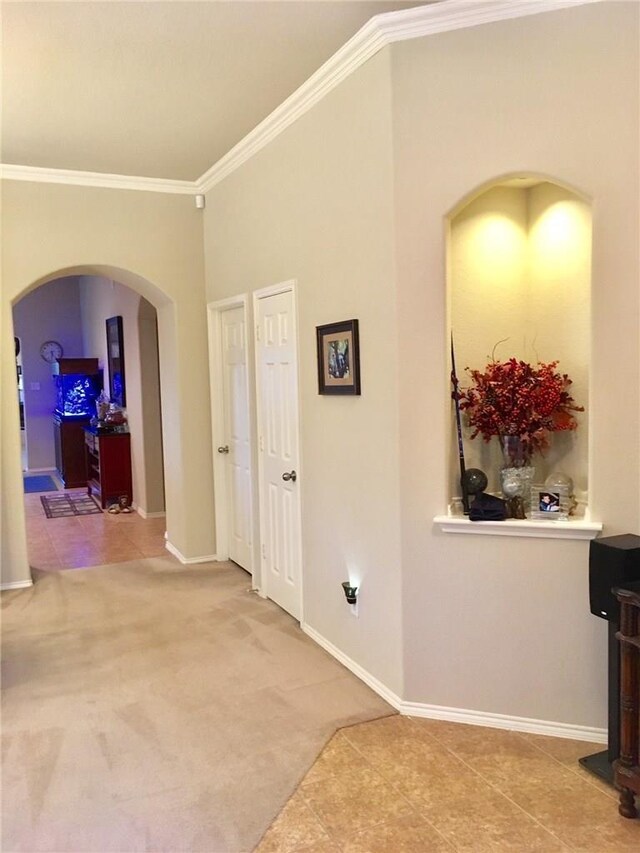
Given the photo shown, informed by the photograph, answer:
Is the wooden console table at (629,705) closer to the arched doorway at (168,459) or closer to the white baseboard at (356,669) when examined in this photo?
the white baseboard at (356,669)

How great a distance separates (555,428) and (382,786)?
1.59 metres

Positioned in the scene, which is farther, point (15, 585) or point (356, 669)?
point (15, 585)

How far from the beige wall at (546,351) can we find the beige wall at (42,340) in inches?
325

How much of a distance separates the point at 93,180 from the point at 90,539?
3126 mm

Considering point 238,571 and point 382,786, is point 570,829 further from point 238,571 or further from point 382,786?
point 238,571

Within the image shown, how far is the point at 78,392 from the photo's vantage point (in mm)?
9211

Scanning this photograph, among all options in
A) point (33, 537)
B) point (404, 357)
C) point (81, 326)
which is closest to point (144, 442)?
point (33, 537)

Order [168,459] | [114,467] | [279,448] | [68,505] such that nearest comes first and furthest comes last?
[279,448] → [168,459] → [114,467] → [68,505]

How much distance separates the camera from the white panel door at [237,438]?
4.91 metres

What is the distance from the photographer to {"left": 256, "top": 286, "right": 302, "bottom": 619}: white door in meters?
4.03

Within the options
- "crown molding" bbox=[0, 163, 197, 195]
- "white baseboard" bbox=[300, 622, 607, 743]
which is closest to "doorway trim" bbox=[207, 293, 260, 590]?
"crown molding" bbox=[0, 163, 197, 195]

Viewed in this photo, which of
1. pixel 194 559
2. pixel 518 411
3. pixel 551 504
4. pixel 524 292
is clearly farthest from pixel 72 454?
pixel 551 504

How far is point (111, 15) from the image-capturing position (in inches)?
110

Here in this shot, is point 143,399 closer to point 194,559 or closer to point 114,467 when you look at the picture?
point 114,467
